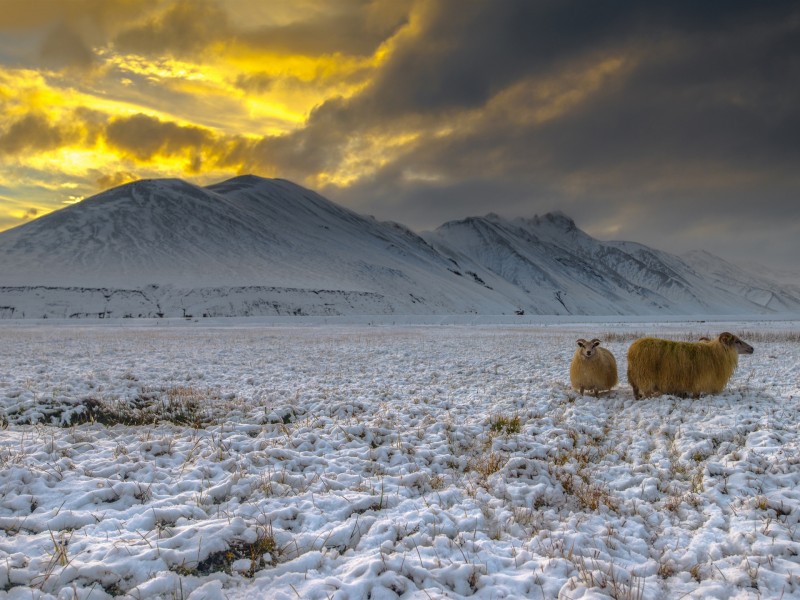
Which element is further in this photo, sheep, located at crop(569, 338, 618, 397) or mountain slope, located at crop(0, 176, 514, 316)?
→ mountain slope, located at crop(0, 176, 514, 316)

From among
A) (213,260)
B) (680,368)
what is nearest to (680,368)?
(680,368)

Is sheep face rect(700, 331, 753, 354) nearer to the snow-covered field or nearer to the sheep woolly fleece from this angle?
the sheep woolly fleece

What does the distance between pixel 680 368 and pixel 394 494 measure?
9.74 meters

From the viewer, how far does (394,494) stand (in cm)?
711

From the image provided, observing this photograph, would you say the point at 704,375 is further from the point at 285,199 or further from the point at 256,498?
the point at 285,199

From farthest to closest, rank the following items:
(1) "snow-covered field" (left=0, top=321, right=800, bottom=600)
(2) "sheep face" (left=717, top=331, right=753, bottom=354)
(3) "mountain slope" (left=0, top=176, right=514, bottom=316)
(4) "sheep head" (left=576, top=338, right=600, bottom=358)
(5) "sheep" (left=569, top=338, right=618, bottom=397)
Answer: (3) "mountain slope" (left=0, top=176, right=514, bottom=316) → (5) "sheep" (left=569, top=338, right=618, bottom=397) → (4) "sheep head" (left=576, top=338, right=600, bottom=358) → (2) "sheep face" (left=717, top=331, right=753, bottom=354) → (1) "snow-covered field" (left=0, top=321, right=800, bottom=600)

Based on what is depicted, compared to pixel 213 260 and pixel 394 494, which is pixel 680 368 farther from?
pixel 213 260

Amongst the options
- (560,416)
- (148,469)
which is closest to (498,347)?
(560,416)

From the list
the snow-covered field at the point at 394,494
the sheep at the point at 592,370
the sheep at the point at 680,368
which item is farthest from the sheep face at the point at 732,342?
the sheep at the point at 592,370

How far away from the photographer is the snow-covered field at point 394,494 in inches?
198

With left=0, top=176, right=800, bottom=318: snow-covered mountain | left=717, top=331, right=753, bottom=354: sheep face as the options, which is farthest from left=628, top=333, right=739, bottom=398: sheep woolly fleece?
left=0, top=176, right=800, bottom=318: snow-covered mountain

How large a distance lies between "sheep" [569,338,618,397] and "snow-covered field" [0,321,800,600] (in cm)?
62

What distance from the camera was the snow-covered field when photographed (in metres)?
5.03

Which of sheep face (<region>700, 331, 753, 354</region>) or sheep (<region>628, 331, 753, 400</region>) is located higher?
sheep face (<region>700, 331, 753, 354</region>)
